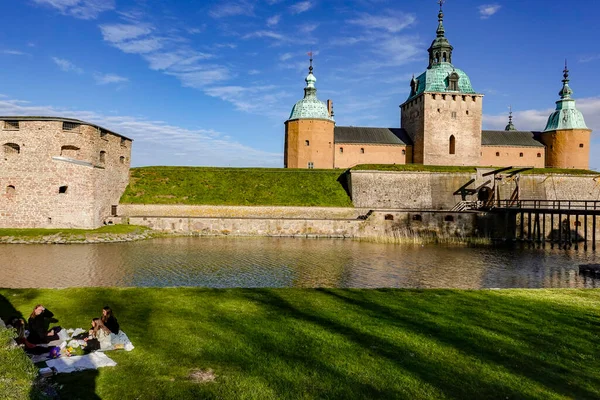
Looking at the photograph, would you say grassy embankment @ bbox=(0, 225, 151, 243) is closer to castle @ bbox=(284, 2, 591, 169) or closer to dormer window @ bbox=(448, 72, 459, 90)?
castle @ bbox=(284, 2, 591, 169)

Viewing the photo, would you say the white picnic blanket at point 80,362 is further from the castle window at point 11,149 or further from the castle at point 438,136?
the castle at point 438,136

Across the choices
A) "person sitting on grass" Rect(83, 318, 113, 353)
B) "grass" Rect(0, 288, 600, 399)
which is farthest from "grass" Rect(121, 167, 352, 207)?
"person sitting on grass" Rect(83, 318, 113, 353)

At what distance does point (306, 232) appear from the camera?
32.4 m

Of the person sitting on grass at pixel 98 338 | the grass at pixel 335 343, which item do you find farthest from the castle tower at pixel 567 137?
the person sitting on grass at pixel 98 338

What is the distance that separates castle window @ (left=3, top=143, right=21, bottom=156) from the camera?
29062mm

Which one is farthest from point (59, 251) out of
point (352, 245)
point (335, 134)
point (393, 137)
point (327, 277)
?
point (393, 137)

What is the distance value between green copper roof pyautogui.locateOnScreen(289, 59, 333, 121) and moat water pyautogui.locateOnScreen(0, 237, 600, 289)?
77.2ft

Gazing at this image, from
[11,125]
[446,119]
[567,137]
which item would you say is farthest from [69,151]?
[567,137]

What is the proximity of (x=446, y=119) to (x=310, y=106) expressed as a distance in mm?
17325

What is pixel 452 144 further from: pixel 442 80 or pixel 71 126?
pixel 71 126

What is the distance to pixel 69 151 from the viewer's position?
29.9m

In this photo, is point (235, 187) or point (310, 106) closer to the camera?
point (235, 187)

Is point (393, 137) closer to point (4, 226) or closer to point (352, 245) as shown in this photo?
point (352, 245)

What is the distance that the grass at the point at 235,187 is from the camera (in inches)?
1401
